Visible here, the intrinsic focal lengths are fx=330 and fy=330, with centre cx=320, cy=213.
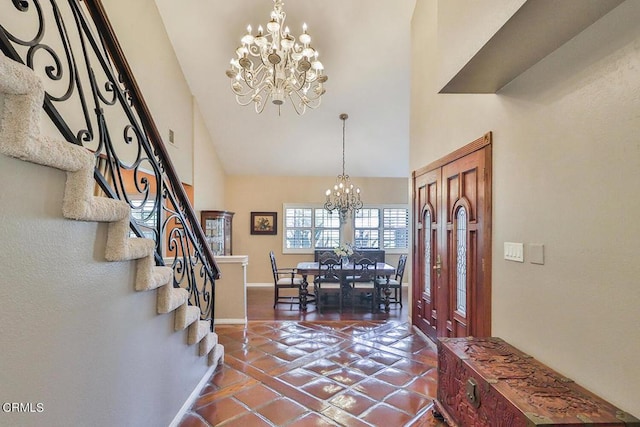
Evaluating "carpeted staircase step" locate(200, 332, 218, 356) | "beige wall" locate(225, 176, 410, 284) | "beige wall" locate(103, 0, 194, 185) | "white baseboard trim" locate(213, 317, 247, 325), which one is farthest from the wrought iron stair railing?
"beige wall" locate(225, 176, 410, 284)

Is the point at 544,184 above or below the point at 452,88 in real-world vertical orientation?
below

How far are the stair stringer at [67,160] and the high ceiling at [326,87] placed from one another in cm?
418

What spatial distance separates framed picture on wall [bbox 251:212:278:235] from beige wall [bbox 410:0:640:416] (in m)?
6.01

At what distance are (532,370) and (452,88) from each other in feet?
6.20

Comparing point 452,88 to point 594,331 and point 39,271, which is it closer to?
point 594,331

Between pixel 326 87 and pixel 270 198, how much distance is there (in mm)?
3253

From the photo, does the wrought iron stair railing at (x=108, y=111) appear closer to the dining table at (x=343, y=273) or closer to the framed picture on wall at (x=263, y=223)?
the dining table at (x=343, y=273)

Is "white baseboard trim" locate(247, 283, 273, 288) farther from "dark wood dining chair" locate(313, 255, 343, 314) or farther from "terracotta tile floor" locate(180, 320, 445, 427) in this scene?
"terracotta tile floor" locate(180, 320, 445, 427)

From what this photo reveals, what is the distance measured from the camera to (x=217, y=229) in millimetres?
6477

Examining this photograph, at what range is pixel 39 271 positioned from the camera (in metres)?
1.13

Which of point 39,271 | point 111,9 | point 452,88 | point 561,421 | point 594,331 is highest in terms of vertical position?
point 111,9

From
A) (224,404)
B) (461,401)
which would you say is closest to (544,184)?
(461,401)

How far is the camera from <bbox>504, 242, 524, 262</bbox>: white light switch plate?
7.26 feet

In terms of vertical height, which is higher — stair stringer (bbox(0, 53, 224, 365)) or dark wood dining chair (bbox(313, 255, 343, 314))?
stair stringer (bbox(0, 53, 224, 365))
